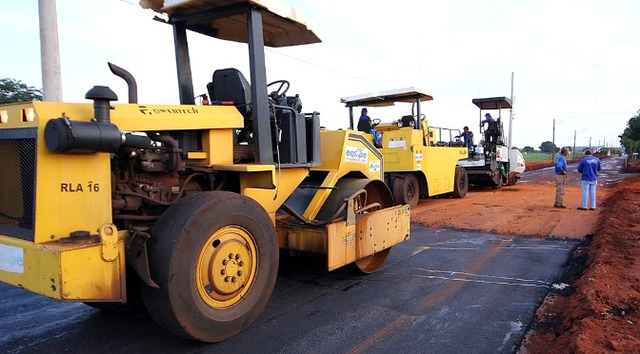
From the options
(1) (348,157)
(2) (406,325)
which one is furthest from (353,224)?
(2) (406,325)

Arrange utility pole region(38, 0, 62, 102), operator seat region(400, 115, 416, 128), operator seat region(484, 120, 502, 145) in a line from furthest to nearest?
operator seat region(484, 120, 502, 145) → operator seat region(400, 115, 416, 128) → utility pole region(38, 0, 62, 102)

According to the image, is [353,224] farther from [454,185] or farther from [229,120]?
[454,185]

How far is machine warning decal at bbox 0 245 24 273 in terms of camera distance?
2.97 m

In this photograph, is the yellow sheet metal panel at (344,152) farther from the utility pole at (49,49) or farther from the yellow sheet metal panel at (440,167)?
the yellow sheet metal panel at (440,167)

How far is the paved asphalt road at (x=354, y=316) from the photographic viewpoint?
3.67 meters

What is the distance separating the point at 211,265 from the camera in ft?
11.4

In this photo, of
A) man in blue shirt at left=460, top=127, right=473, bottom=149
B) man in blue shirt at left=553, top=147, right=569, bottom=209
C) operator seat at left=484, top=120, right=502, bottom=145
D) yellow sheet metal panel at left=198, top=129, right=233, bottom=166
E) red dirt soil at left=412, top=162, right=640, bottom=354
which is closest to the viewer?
red dirt soil at left=412, top=162, right=640, bottom=354

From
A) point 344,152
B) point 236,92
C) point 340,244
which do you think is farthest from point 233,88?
point 340,244

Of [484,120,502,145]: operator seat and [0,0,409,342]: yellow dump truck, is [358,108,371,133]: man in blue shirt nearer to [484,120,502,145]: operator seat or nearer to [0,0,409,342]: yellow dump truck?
[0,0,409,342]: yellow dump truck

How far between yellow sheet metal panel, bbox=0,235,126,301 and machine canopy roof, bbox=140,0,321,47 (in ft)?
7.49

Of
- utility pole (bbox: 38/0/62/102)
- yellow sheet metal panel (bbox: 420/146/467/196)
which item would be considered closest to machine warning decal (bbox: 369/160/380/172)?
utility pole (bbox: 38/0/62/102)

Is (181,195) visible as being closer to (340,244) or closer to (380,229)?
(340,244)

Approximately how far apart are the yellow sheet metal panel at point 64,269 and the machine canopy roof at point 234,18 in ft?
7.49

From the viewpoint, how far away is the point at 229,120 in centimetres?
411
